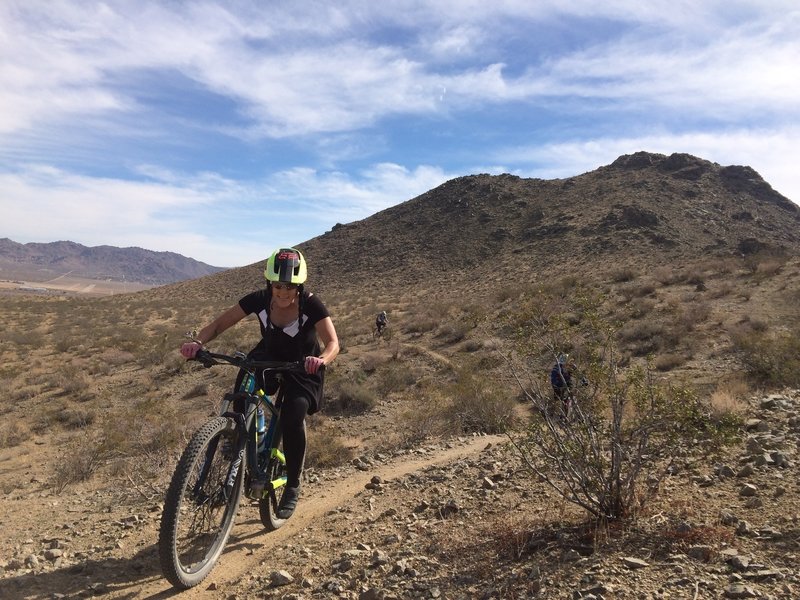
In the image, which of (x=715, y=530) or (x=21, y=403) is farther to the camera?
(x=21, y=403)

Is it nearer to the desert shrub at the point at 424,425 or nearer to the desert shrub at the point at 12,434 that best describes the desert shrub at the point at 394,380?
the desert shrub at the point at 424,425

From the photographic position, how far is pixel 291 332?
4.00 meters

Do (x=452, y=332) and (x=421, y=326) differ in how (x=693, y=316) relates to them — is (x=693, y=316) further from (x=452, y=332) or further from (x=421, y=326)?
(x=421, y=326)

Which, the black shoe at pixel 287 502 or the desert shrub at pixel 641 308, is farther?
the desert shrub at pixel 641 308

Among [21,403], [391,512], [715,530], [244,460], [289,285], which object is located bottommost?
[21,403]

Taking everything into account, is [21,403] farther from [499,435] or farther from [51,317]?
[51,317]

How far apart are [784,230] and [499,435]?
174 feet

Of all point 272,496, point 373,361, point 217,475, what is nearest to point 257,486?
point 217,475

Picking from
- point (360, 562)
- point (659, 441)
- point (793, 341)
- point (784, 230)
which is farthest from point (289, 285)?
point (784, 230)

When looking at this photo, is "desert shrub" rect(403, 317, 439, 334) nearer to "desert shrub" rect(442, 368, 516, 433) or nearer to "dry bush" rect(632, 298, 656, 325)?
"dry bush" rect(632, 298, 656, 325)

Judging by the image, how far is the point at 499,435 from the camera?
26.0 ft

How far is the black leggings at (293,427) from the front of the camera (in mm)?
3918

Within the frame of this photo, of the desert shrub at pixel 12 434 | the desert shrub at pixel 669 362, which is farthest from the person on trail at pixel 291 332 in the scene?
the desert shrub at pixel 669 362

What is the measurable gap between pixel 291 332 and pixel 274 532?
1.69m
